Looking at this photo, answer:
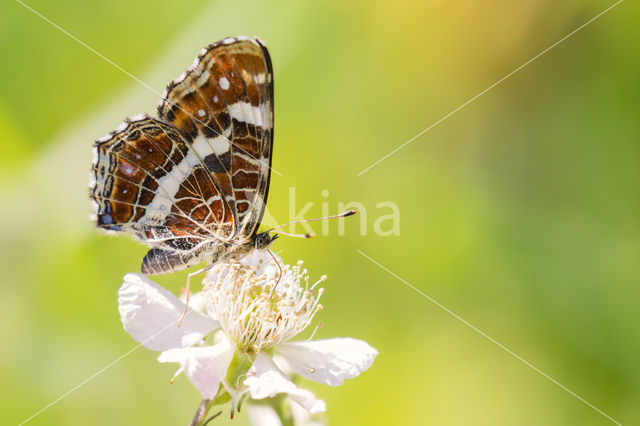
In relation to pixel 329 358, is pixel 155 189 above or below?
above

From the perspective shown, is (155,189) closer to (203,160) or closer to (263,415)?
(203,160)

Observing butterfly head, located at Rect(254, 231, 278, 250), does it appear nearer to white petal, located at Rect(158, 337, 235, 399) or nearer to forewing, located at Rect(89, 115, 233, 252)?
forewing, located at Rect(89, 115, 233, 252)

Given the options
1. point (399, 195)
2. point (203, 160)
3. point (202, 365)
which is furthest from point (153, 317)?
point (399, 195)

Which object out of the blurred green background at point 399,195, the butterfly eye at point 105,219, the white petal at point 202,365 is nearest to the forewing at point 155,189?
the butterfly eye at point 105,219

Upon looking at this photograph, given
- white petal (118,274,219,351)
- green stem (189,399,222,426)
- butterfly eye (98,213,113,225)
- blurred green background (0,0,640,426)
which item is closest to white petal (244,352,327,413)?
green stem (189,399,222,426)

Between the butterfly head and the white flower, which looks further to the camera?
the butterfly head

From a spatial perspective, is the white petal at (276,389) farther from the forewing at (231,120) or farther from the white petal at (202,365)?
the forewing at (231,120)
